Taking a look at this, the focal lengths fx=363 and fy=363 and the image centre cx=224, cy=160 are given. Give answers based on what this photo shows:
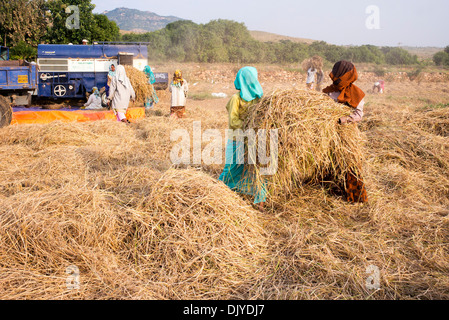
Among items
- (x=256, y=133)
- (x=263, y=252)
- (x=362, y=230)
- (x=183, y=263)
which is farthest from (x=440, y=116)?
(x=183, y=263)

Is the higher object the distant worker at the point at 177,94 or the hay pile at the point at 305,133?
the distant worker at the point at 177,94

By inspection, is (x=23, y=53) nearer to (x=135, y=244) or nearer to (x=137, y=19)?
(x=135, y=244)

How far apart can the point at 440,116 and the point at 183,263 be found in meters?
5.65

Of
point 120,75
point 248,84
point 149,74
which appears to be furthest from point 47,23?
point 248,84

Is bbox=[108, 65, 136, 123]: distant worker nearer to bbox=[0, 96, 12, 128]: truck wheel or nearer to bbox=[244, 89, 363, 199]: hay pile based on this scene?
bbox=[0, 96, 12, 128]: truck wheel

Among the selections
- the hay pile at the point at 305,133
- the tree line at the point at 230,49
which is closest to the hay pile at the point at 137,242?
the hay pile at the point at 305,133

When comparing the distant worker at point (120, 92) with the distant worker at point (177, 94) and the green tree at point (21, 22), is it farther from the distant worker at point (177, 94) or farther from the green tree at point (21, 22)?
the green tree at point (21, 22)

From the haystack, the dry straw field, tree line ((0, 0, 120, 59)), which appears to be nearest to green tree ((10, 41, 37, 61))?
tree line ((0, 0, 120, 59))

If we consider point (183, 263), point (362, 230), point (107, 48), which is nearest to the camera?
point (183, 263)

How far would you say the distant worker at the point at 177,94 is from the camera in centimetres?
871

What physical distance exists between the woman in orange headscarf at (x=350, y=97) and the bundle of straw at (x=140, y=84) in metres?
8.02
